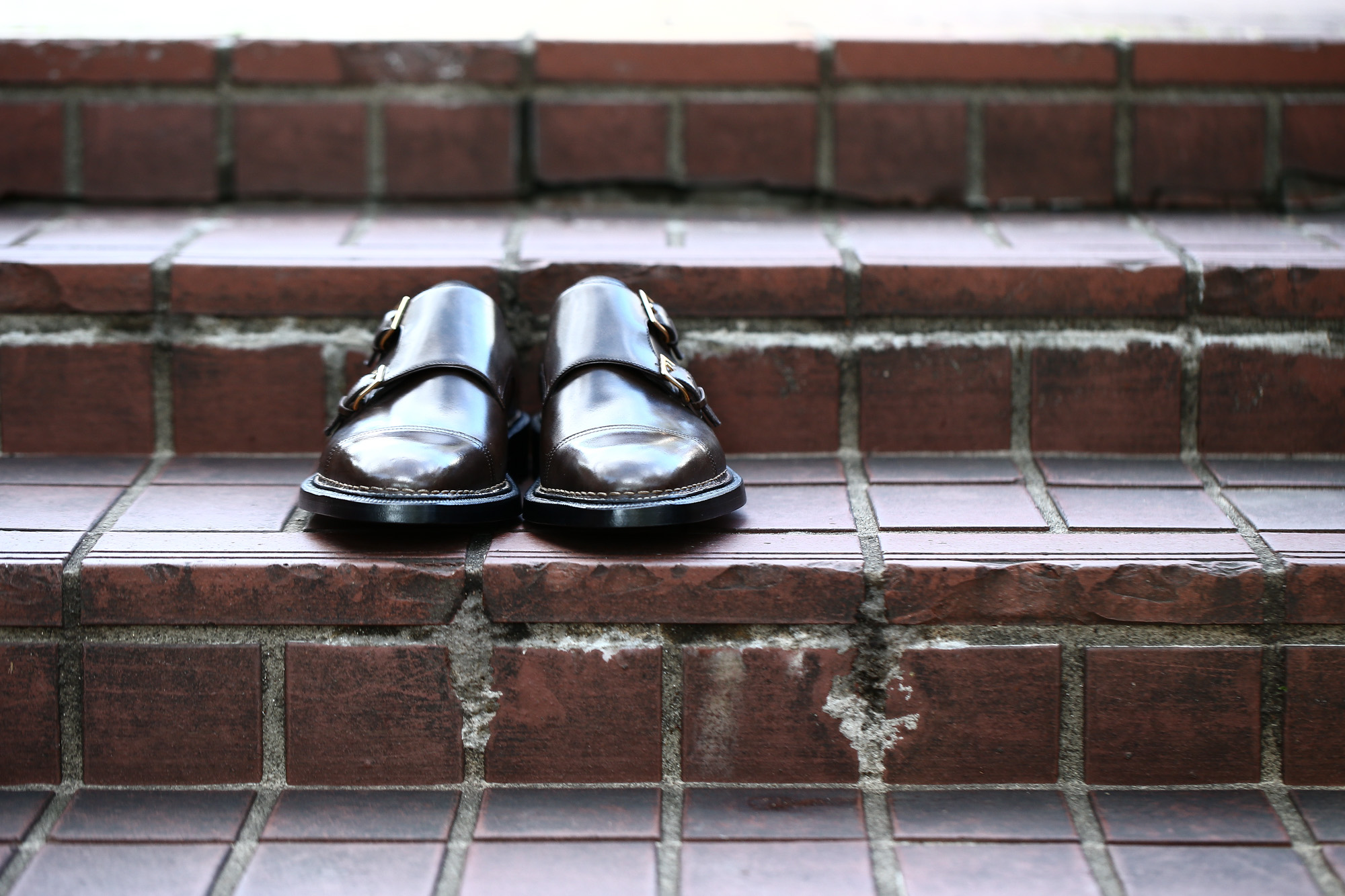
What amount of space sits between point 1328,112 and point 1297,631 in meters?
1.07

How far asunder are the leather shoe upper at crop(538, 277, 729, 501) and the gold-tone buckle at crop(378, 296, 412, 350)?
177mm

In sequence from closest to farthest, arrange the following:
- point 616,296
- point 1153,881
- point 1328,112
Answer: point 1153,881
point 616,296
point 1328,112

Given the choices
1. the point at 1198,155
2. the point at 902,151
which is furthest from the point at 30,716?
the point at 1198,155

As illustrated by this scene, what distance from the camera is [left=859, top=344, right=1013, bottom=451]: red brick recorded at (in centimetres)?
149

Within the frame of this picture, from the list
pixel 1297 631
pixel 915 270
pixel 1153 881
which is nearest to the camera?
pixel 1153 881

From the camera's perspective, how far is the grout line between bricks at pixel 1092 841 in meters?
1.04

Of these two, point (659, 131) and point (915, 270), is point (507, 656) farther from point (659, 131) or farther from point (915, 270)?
point (659, 131)

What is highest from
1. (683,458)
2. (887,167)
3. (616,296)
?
(887,167)

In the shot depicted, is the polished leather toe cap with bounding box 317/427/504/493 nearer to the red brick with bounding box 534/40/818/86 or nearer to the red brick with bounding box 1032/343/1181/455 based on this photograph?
the red brick with bounding box 1032/343/1181/455

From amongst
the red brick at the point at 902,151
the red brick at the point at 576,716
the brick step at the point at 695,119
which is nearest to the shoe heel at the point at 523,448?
the red brick at the point at 576,716

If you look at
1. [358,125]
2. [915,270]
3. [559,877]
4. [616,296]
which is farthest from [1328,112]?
[559,877]

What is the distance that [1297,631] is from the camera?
1175mm

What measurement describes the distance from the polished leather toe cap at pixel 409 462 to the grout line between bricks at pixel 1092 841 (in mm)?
687

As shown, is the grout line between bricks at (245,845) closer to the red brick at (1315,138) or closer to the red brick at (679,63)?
the red brick at (679,63)
